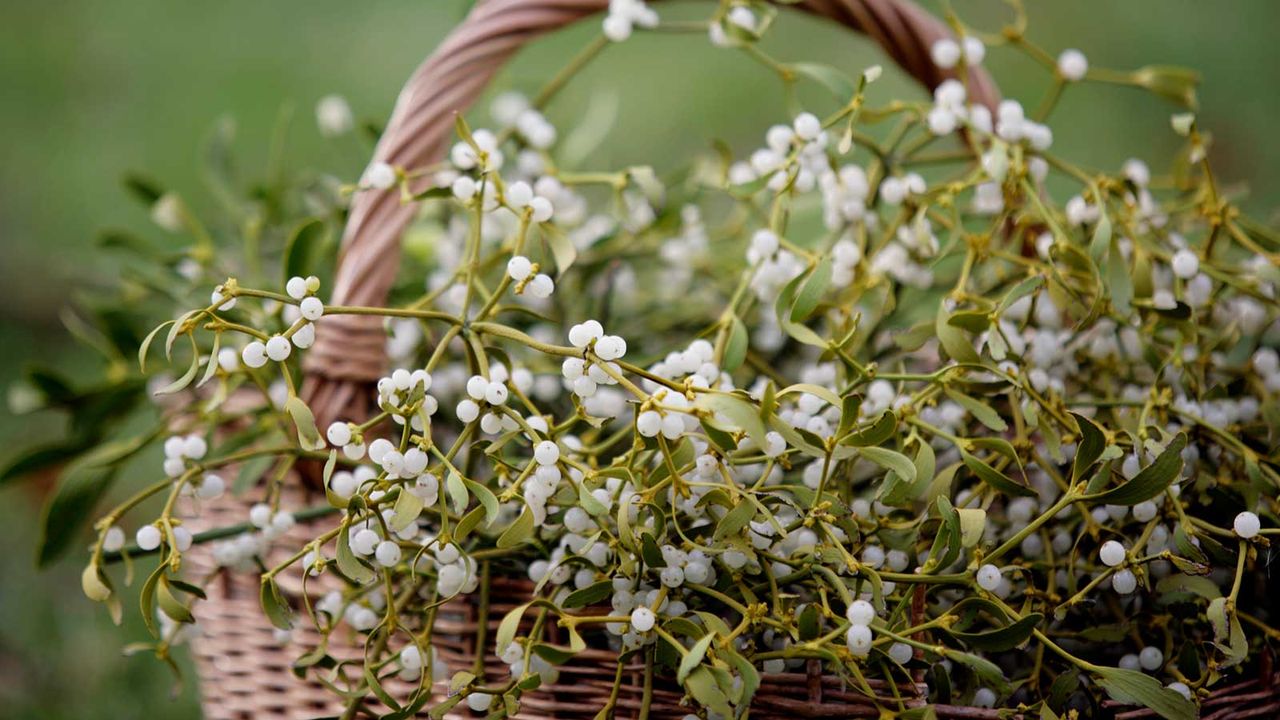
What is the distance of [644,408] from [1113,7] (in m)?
1.80

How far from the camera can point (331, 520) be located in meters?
0.56

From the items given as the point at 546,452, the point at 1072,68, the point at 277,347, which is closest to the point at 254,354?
the point at 277,347

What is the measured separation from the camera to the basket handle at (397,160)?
21.6 inches

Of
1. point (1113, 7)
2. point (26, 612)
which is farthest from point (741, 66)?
point (26, 612)

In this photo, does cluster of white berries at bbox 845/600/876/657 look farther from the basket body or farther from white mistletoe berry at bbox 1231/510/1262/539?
white mistletoe berry at bbox 1231/510/1262/539

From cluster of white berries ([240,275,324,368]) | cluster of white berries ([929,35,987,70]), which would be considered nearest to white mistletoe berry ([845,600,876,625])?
cluster of white berries ([240,275,324,368])

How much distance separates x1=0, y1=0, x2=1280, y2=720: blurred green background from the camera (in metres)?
1.68

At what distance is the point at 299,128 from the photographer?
1.77 m

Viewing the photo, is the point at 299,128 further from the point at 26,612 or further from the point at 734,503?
the point at 734,503

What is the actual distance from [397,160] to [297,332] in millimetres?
188

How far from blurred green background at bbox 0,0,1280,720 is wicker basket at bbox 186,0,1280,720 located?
3.30ft

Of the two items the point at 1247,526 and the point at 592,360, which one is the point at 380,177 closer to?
the point at 592,360

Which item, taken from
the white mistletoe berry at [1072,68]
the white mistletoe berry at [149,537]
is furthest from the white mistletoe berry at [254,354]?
the white mistletoe berry at [1072,68]

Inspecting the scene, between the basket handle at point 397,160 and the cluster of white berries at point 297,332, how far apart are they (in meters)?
0.14
